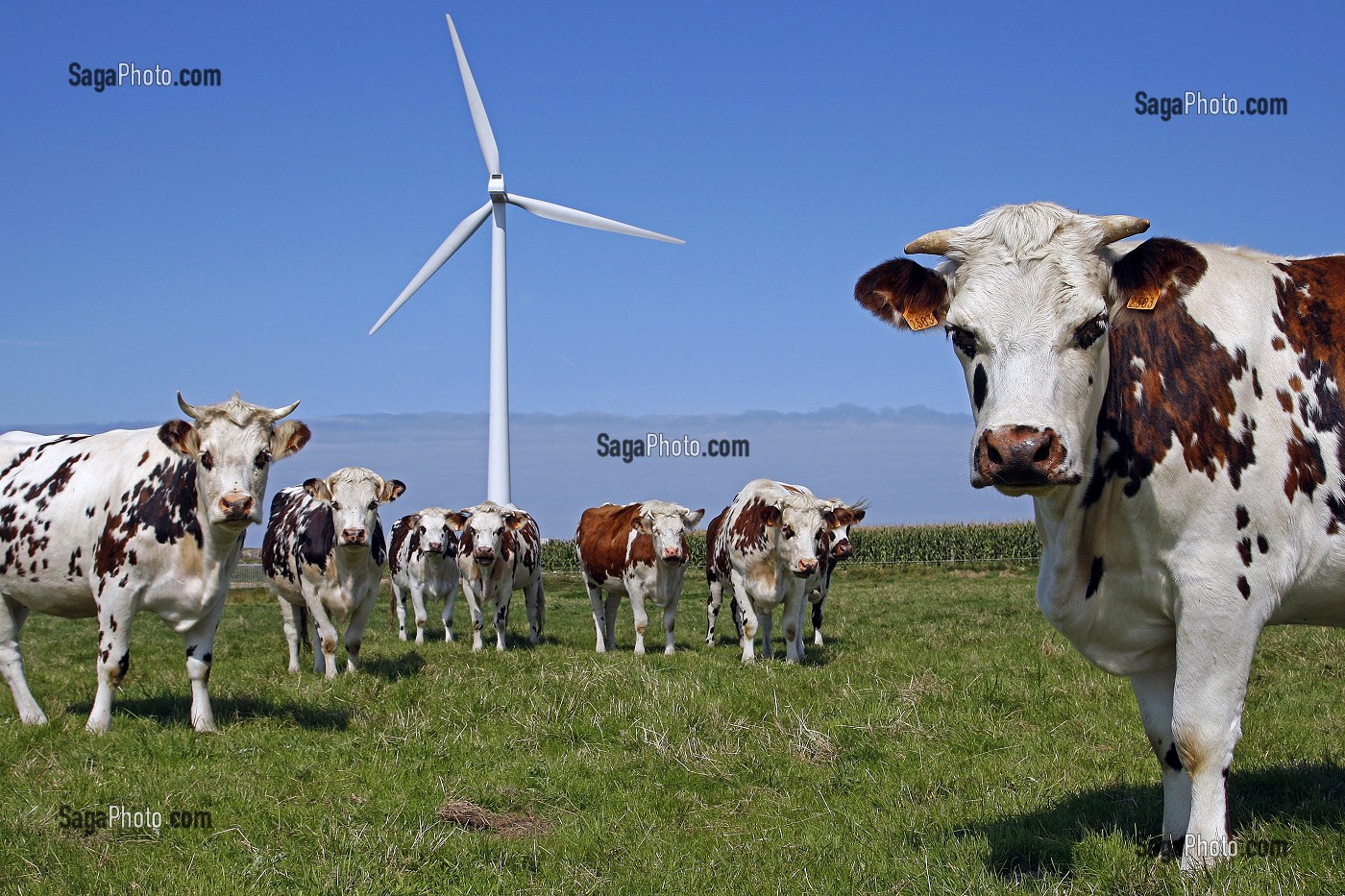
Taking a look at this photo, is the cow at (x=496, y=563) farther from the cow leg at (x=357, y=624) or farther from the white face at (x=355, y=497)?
the white face at (x=355, y=497)

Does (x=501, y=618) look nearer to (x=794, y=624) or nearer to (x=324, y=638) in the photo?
(x=324, y=638)

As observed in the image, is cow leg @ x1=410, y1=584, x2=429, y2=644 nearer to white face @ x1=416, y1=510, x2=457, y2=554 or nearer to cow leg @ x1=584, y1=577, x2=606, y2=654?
→ white face @ x1=416, y1=510, x2=457, y2=554

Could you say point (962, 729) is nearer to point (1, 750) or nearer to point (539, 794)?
point (539, 794)

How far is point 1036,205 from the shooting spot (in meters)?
4.51

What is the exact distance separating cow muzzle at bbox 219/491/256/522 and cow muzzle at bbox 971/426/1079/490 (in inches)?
227

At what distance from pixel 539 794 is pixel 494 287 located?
22.2m

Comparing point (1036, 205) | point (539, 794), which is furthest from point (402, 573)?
point (1036, 205)

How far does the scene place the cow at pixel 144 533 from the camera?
27.2 ft

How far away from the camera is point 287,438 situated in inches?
344

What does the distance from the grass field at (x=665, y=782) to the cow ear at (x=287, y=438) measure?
Answer: 2.08 m

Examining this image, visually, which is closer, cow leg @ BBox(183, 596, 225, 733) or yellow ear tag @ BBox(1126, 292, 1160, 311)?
yellow ear tag @ BBox(1126, 292, 1160, 311)

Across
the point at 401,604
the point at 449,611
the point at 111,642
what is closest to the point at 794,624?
the point at 449,611

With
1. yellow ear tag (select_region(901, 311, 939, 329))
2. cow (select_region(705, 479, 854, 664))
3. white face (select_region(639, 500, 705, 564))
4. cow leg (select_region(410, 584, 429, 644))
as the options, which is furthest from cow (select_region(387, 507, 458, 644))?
yellow ear tag (select_region(901, 311, 939, 329))

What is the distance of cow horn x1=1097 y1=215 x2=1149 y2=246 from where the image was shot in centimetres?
428
